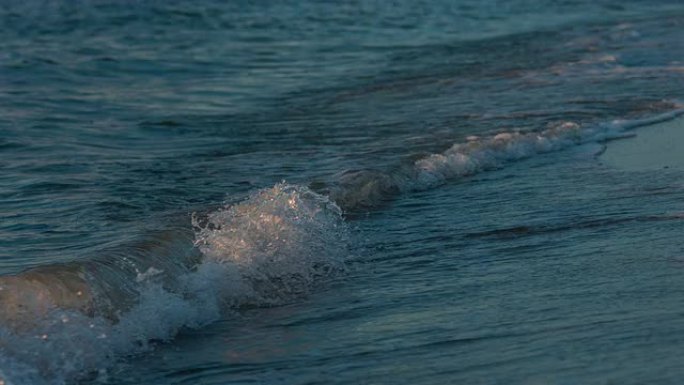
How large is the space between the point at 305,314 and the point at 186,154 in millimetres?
4380

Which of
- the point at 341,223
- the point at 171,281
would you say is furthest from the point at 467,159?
the point at 171,281

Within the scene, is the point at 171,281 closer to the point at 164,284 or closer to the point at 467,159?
the point at 164,284

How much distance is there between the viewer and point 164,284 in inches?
236

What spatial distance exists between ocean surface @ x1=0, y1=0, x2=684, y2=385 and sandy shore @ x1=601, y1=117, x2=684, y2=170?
0.13 meters

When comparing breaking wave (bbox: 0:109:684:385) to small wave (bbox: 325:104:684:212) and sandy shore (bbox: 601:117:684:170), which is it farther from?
sandy shore (bbox: 601:117:684:170)

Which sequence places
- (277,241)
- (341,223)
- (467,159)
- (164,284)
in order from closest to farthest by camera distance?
(164,284)
(277,241)
(341,223)
(467,159)

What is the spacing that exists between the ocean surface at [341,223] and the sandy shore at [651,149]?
5.3 inches

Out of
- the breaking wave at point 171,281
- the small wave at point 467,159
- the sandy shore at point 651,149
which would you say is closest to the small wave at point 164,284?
the breaking wave at point 171,281

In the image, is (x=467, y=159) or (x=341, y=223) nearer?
(x=341, y=223)

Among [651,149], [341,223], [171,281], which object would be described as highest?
[171,281]

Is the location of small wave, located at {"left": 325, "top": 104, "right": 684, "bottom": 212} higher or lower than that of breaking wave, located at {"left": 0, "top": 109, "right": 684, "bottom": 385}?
lower

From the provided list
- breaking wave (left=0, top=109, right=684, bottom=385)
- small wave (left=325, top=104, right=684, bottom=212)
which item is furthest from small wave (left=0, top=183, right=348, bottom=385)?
small wave (left=325, top=104, right=684, bottom=212)

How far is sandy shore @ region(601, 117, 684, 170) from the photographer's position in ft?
27.5

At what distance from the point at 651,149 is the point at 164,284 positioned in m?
4.10
